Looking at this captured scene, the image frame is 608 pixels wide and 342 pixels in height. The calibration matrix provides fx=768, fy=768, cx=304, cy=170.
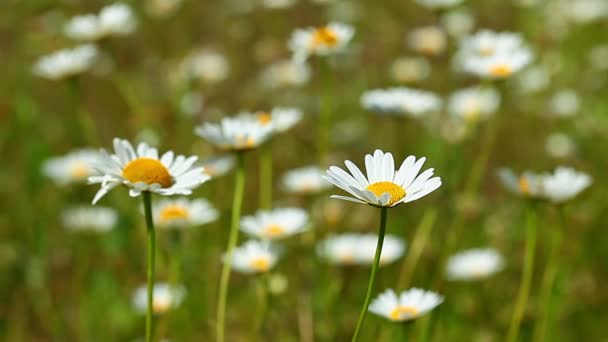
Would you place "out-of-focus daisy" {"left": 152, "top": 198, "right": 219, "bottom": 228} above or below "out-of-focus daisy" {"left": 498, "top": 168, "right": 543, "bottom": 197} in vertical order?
above

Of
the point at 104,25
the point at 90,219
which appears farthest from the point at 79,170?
the point at 104,25

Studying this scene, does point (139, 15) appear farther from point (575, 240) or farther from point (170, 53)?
point (575, 240)

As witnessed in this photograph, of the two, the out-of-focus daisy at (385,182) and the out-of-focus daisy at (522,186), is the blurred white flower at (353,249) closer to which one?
the out-of-focus daisy at (522,186)

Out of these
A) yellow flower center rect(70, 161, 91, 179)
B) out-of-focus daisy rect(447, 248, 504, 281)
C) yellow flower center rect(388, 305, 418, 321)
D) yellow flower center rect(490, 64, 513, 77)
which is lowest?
yellow flower center rect(388, 305, 418, 321)

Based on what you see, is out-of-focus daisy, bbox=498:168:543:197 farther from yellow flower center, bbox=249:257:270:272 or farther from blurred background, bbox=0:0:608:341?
yellow flower center, bbox=249:257:270:272

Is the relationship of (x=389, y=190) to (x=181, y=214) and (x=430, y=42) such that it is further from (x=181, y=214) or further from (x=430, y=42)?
(x=430, y=42)

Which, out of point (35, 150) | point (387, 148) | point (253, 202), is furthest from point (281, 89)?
point (35, 150)

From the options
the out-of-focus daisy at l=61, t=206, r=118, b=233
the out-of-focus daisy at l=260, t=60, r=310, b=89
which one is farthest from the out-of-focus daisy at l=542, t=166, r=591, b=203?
the out-of-focus daisy at l=260, t=60, r=310, b=89
